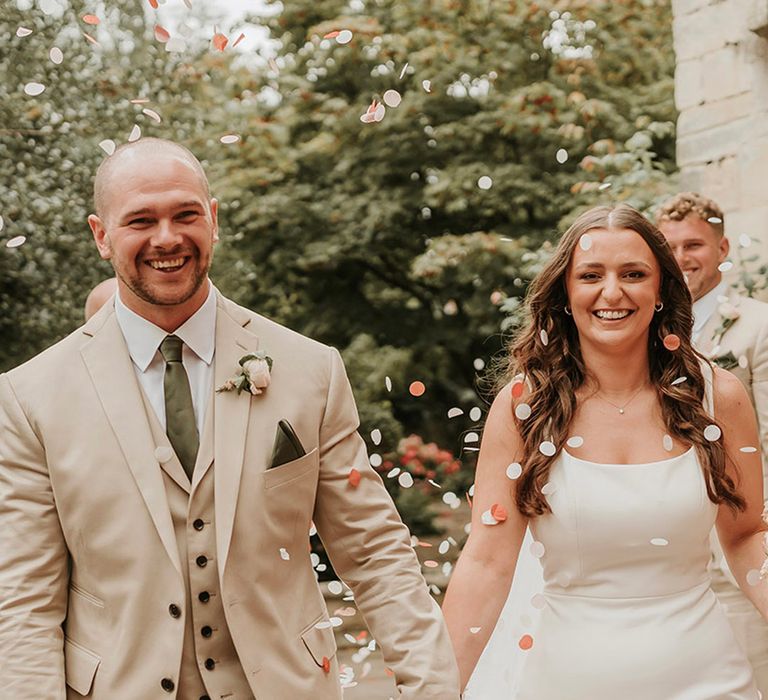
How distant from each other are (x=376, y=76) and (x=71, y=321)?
12.5 ft

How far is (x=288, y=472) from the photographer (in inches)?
111

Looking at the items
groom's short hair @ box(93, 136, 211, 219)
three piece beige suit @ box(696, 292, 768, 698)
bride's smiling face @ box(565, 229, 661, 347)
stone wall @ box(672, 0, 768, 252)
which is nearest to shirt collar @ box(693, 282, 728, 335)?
three piece beige suit @ box(696, 292, 768, 698)

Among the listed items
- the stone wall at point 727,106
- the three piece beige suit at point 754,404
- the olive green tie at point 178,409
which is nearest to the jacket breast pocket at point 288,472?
the olive green tie at point 178,409

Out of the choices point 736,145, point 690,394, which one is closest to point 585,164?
point 736,145

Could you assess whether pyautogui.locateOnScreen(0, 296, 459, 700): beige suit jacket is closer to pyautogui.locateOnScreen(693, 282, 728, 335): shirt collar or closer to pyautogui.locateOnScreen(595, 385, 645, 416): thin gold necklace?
pyautogui.locateOnScreen(595, 385, 645, 416): thin gold necklace

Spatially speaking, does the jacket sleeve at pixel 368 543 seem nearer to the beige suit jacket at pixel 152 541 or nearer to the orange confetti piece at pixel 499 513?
the beige suit jacket at pixel 152 541

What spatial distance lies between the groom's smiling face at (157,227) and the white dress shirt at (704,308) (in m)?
2.50

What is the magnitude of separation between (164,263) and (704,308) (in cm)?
267

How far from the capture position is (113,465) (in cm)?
272

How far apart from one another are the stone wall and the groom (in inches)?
170

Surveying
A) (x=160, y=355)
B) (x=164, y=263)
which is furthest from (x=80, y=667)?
(x=164, y=263)

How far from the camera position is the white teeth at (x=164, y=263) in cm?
277

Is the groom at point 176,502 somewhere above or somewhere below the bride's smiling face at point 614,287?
below

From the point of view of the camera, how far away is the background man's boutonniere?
2.83 metres
